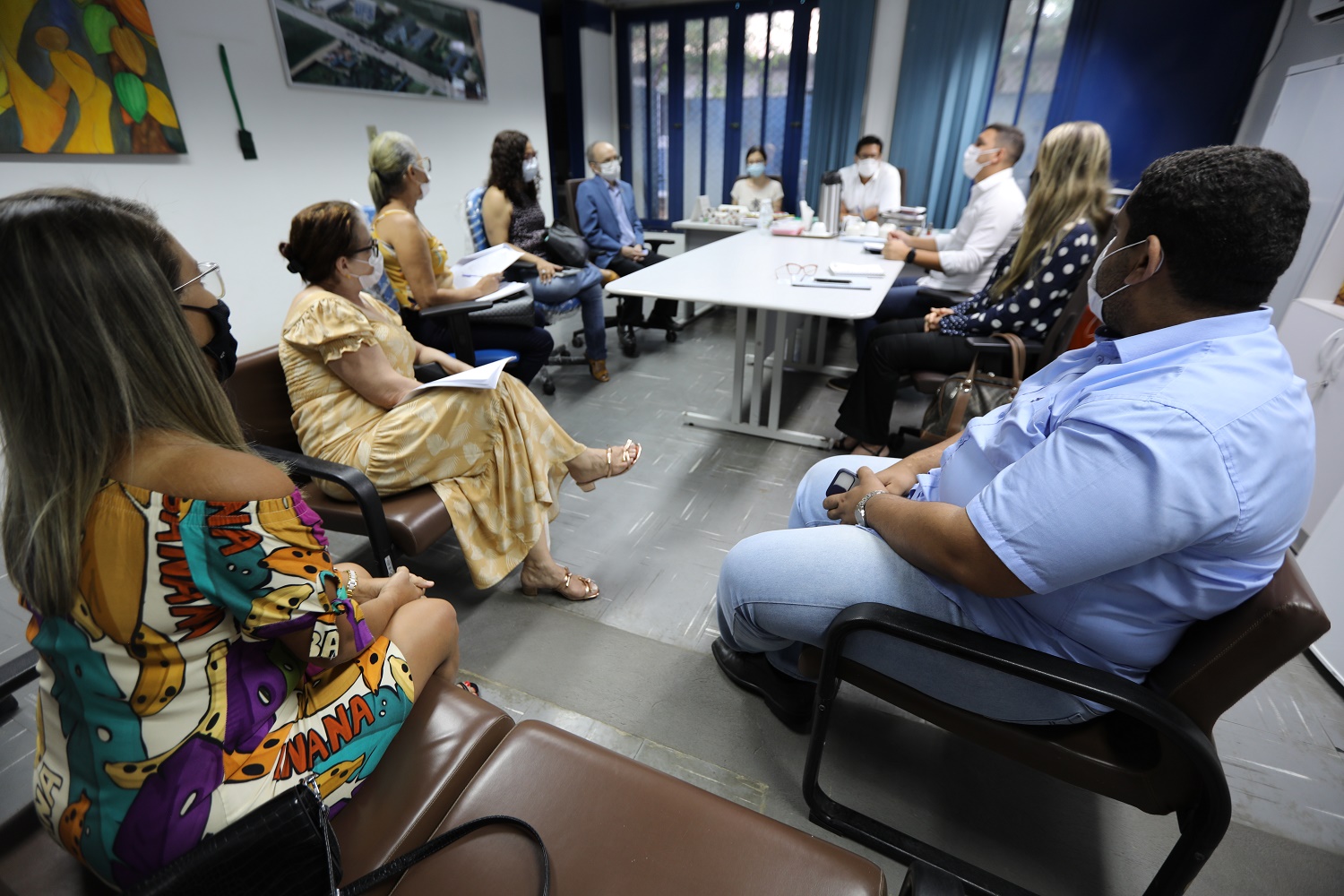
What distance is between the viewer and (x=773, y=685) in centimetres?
152

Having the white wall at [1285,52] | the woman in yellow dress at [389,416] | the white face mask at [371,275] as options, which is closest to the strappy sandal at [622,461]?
the woman in yellow dress at [389,416]

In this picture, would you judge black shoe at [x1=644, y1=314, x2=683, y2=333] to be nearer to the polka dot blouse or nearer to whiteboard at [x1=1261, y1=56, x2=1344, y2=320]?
the polka dot blouse

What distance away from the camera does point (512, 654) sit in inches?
67.4

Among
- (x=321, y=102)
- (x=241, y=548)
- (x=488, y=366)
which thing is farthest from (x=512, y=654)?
(x=321, y=102)

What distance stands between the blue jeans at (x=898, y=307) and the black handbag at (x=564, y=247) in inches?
70.4

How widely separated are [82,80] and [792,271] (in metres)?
3.33

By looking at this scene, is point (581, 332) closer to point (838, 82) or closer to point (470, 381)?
point (470, 381)

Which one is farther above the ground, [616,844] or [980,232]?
[980,232]

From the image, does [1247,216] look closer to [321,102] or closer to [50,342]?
[50,342]

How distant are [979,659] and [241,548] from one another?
1.00m

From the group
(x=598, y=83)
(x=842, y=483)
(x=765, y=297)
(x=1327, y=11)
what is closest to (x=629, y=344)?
(x=765, y=297)

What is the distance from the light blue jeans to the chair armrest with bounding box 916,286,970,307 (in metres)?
2.26

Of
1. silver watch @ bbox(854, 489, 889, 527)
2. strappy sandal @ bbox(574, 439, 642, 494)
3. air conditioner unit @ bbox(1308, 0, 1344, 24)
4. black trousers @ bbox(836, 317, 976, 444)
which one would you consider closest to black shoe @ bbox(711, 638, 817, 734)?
silver watch @ bbox(854, 489, 889, 527)

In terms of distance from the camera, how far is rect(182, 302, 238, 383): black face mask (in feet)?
3.41
